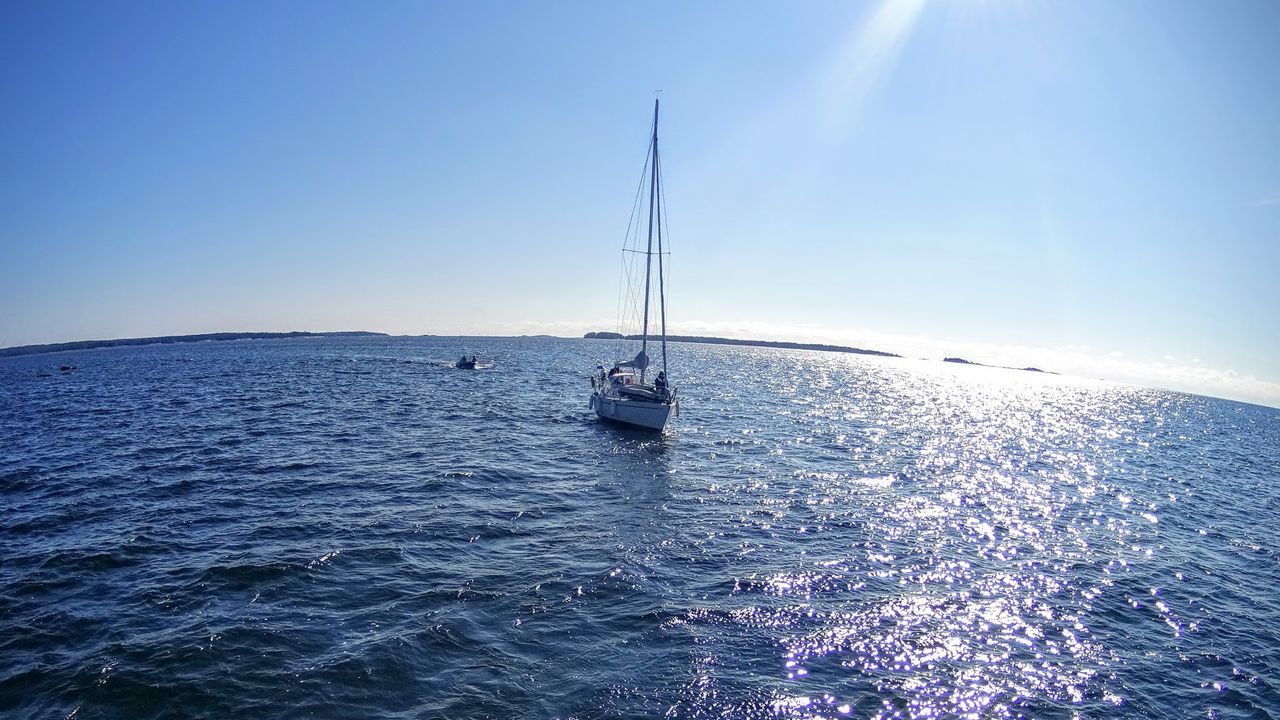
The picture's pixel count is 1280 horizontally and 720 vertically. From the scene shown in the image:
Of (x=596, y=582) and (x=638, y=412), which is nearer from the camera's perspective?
(x=596, y=582)

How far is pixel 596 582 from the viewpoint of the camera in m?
14.4

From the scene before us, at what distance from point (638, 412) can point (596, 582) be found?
71.6ft

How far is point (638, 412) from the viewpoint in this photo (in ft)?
118

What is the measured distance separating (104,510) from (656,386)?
2678 centimetres

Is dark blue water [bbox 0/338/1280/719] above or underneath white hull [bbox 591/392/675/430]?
underneath

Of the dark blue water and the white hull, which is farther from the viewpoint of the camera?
the white hull

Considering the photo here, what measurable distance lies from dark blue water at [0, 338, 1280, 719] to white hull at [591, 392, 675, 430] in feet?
9.81

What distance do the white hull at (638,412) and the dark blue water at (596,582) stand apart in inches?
118

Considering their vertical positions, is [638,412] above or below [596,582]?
above

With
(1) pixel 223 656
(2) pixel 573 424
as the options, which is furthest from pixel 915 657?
(2) pixel 573 424

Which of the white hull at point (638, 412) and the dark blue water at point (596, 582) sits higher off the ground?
the white hull at point (638, 412)

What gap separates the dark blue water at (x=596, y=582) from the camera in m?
10.2

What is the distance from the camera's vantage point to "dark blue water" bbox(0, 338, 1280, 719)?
1022 cm

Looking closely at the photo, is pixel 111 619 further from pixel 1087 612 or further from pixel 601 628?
pixel 1087 612
